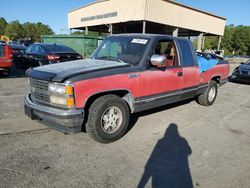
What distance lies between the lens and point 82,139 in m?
4.22

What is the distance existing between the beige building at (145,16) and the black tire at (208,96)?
1604cm

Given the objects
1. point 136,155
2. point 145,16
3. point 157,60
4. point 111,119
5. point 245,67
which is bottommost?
point 136,155

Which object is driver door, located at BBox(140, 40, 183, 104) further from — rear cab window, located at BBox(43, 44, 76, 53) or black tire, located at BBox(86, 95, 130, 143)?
rear cab window, located at BBox(43, 44, 76, 53)

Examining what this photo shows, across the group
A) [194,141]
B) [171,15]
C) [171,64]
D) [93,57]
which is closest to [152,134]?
[194,141]

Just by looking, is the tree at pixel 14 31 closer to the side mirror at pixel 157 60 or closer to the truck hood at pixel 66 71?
the truck hood at pixel 66 71

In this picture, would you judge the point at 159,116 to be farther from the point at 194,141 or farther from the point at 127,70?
the point at 127,70

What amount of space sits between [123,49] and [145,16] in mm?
18053

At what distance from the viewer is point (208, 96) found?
6934 mm

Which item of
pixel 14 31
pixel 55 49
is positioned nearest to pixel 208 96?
pixel 55 49

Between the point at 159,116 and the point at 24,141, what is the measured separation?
3.14 metres

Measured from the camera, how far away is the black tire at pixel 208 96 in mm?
6815

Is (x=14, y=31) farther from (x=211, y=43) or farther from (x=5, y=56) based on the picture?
(x=5, y=56)

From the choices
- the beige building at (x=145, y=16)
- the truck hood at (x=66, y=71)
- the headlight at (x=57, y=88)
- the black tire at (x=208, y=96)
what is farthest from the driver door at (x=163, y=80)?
the beige building at (x=145, y=16)

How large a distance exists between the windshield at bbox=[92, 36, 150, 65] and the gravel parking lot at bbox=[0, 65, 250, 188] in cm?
150
